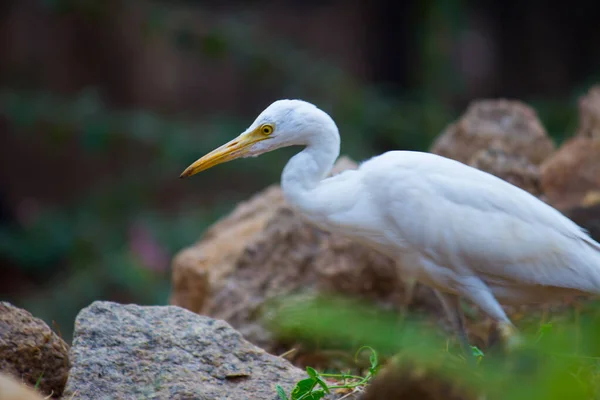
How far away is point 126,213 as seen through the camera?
812 cm

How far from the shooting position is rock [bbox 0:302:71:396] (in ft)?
7.29

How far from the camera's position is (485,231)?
8.52 feet

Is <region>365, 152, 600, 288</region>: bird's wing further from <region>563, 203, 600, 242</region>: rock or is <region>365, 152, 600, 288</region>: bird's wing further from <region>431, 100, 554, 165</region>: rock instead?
<region>431, 100, 554, 165</region>: rock

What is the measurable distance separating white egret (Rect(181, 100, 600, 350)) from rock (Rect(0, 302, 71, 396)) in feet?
2.42

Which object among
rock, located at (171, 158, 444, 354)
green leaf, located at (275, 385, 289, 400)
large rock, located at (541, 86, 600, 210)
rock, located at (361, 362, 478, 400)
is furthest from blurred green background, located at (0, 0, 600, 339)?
rock, located at (361, 362, 478, 400)

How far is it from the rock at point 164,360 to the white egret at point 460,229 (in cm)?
53

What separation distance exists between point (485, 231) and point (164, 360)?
1.03 meters

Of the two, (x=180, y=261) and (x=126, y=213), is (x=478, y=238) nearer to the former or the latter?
(x=180, y=261)

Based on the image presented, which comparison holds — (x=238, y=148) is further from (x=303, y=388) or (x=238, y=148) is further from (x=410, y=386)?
(x=410, y=386)

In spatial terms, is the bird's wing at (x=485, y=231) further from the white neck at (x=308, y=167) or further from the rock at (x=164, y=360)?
the rock at (x=164, y=360)

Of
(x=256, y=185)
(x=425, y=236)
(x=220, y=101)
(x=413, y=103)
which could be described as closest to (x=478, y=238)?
(x=425, y=236)

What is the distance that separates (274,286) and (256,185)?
5.52 metres

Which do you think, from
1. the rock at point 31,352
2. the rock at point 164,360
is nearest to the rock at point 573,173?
the rock at point 164,360

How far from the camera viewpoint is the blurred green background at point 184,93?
730 centimetres
